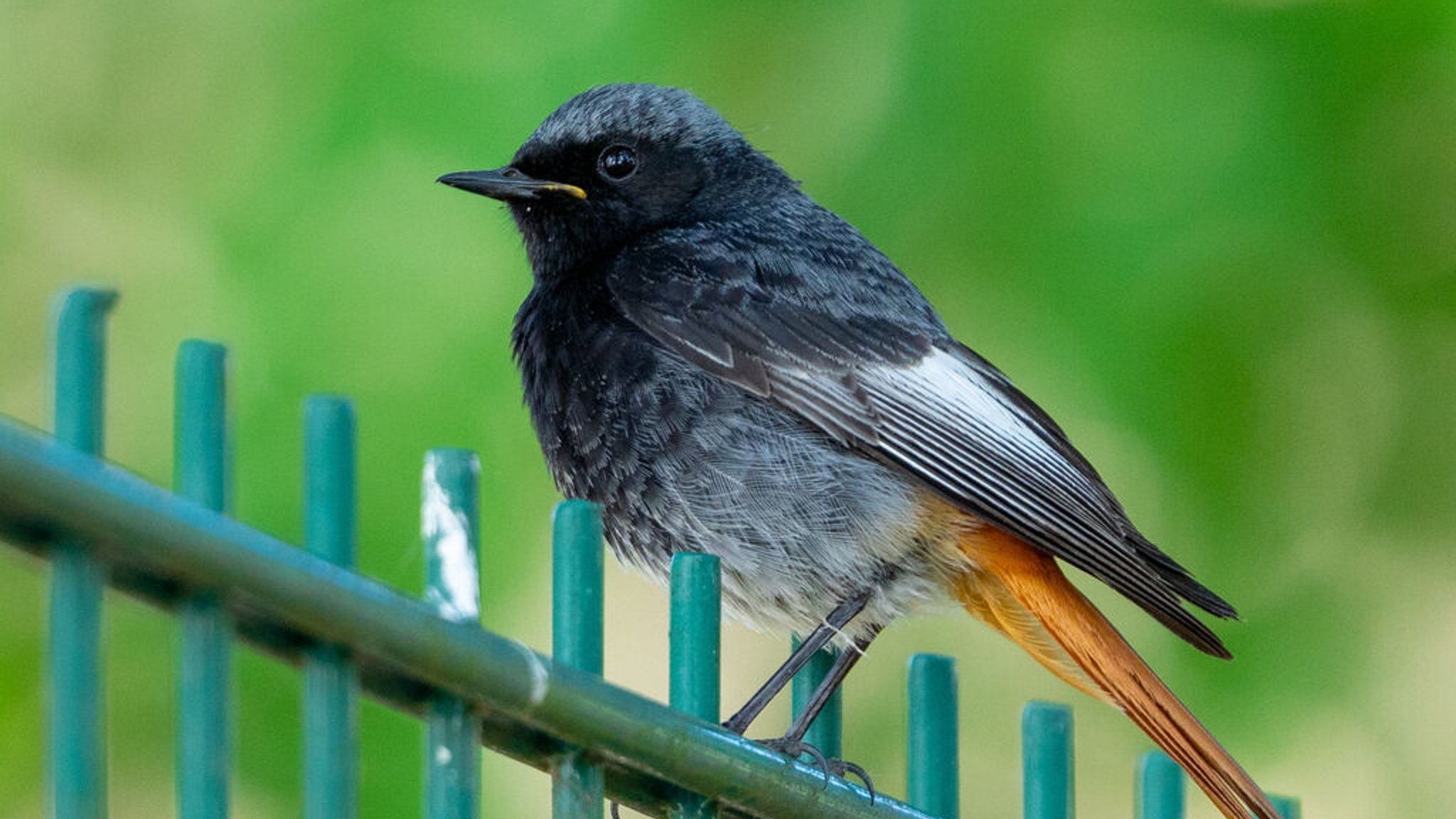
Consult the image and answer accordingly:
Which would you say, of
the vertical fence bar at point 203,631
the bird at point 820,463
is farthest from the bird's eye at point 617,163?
the vertical fence bar at point 203,631

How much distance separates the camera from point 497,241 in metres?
4.91

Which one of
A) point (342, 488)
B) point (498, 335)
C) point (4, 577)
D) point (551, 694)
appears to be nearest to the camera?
point (342, 488)

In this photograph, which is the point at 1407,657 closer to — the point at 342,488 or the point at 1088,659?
the point at 1088,659

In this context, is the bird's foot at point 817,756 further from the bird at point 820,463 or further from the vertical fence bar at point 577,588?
the vertical fence bar at point 577,588

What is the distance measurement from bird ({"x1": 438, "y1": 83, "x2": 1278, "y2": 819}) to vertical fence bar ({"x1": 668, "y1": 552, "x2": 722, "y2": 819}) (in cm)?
101

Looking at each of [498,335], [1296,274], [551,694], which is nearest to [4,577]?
[498,335]

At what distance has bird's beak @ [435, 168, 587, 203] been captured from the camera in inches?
154

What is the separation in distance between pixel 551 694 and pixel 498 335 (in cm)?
276

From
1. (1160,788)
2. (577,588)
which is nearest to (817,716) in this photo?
(1160,788)

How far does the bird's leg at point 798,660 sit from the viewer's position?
133 inches

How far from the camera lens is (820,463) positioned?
147 inches

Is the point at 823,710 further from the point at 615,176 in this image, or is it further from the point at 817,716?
the point at 615,176

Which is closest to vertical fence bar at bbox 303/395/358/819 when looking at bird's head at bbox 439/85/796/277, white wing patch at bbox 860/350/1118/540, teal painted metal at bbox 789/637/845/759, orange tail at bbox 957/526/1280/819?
teal painted metal at bbox 789/637/845/759

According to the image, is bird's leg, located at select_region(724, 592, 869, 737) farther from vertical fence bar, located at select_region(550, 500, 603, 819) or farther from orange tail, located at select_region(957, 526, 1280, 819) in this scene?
vertical fence bar, located at select_region(550, 500, 603, 819)
